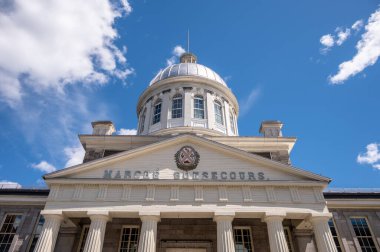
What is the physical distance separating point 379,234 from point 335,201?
3212 mm

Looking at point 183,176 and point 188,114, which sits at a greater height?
point 188,114

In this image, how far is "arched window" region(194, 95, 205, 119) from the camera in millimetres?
26609

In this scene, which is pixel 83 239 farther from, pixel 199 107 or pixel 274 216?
pixel 199 107

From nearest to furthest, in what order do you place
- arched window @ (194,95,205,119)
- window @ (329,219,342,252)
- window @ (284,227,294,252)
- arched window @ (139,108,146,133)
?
1. window @ (284,227,294,252)
2. window @ (329,219,342,252)
3. arched window @ (194,95,205,119)
4. arched window @ (139,108,146,133)

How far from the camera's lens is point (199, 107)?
27.3 m

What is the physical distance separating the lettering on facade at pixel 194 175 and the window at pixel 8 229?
780cm

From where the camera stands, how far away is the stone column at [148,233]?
14.1 m

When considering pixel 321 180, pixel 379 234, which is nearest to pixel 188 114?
pixel 321 180

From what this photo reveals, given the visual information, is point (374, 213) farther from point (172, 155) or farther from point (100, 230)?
point (100, 230)

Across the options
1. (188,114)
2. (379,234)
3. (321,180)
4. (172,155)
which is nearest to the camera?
(321,180)

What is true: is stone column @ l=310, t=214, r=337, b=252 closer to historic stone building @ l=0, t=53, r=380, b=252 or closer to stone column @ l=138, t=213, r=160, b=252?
historic stone building @ l=0, t=53, r=380, b=252

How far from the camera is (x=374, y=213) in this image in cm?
1952

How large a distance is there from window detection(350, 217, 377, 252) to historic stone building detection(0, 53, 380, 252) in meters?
0.06

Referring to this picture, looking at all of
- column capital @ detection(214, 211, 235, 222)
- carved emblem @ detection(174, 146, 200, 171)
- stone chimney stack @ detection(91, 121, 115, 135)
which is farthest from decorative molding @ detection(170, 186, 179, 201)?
stone chimney stack @ detection(91, 121, 115, 135)
